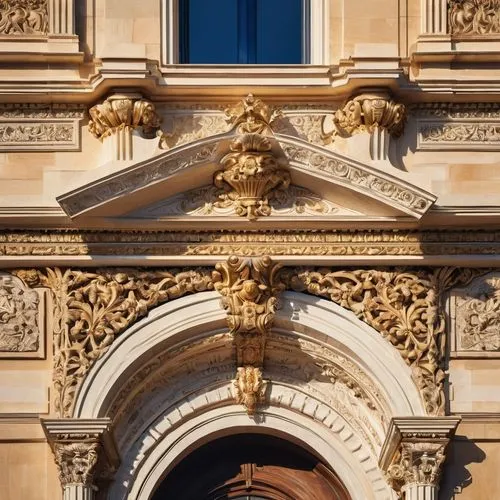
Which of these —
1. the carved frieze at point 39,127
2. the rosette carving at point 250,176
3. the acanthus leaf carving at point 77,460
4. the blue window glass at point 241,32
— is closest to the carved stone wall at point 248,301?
the acanthus leaf carving at point 77,460

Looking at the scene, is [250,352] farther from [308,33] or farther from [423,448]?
[308,33]

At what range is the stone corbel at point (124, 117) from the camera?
23438 mm

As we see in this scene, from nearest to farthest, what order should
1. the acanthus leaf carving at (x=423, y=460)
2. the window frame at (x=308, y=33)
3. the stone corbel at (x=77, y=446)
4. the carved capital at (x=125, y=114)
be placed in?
1. the stone corbel at (x=77, y=446)
2. the acanthus leaf carving at (x=423, y=460)
3. the carved capital at (x=125, y=114)
4. the window frame at (x=308, y=33)

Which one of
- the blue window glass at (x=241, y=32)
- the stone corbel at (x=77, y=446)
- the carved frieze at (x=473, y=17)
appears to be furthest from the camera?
the blue window glass at (x=241, y=32)

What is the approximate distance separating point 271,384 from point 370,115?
2.65m

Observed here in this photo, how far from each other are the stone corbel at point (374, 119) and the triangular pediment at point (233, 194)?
44 centimetres

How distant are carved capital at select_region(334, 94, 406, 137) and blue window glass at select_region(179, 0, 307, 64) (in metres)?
1.03

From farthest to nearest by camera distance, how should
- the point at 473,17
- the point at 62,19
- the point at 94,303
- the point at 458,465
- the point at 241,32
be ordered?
the point at 241,32 < the point at 473,17 < the point at 62,19 < the point at 94,303 < the point at 458,465

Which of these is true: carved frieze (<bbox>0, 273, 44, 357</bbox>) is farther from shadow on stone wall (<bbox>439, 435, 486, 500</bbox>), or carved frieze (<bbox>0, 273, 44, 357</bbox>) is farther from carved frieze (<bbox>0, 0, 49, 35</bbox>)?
shadow on stone wall (<bbox>439, 435, 486, 500</bbox>)

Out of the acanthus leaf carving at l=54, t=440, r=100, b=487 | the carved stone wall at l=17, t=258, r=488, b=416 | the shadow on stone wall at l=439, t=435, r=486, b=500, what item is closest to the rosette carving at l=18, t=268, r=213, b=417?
the carved stone wall at l=17, t=258, r=488, b=416

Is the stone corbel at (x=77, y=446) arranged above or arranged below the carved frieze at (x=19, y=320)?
below

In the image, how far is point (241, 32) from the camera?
24562 mm

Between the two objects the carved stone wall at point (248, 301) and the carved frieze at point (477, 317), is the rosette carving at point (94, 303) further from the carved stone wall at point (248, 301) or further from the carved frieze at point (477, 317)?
the carved frieze at point (477, 317)

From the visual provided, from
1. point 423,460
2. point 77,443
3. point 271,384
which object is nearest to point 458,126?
point 271,384
